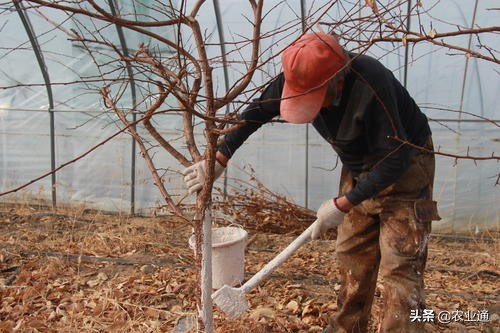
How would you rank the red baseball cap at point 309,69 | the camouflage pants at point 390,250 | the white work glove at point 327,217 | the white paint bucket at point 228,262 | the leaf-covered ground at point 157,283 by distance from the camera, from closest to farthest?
the red baseball cap at point 309,69
the camouflage pants at point 390,250
the white work glove at point 327,217
the leaf-covered ground at point 157,283
the white paint bucket at point 228,262

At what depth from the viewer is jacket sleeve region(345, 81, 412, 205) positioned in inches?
71.4

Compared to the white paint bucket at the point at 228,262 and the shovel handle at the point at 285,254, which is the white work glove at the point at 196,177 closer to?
the shovel handle at the point at 285,254

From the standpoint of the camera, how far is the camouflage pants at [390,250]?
1.95 metres

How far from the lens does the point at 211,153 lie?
5.83 feet

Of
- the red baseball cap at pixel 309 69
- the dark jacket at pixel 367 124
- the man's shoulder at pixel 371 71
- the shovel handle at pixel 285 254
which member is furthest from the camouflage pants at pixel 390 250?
the red baseball cap at pixel 309 69

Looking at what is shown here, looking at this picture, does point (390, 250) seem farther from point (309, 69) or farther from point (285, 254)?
point (309, 69)

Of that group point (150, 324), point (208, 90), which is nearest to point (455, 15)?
point (208, 90)

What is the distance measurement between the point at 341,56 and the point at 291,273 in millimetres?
2137

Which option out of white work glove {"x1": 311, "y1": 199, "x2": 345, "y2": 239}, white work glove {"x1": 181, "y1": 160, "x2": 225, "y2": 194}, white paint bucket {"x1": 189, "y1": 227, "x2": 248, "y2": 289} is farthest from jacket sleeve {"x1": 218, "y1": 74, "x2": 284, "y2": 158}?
white paint bucket {"x1": 189, "y1": 227, "x2": 248, "y2": 289}

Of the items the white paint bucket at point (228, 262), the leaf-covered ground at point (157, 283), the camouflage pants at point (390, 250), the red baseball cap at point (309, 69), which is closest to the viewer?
the red baseball cap at point (309, 69)

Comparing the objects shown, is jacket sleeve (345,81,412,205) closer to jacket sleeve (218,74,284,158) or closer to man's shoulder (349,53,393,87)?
man's shoulder (349,53,393,87)

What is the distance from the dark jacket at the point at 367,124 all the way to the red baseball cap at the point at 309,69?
0.34ft

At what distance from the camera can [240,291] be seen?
85.7 inches

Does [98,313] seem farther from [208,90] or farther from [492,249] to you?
[492,249]
